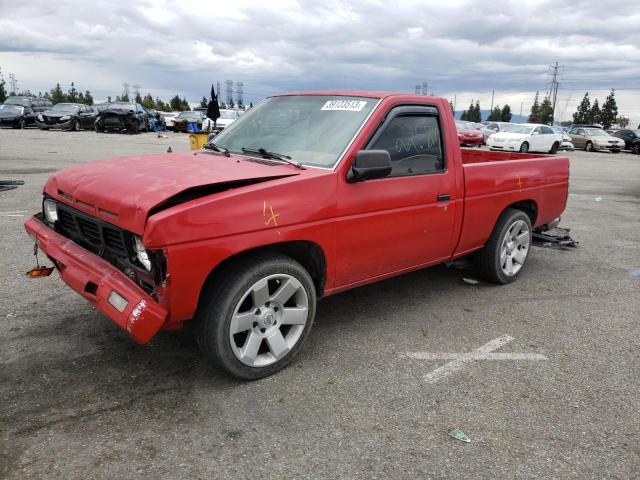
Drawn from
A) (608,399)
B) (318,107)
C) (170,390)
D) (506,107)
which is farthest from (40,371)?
(506,107)

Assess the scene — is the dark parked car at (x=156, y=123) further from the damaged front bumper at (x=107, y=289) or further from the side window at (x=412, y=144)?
the damaged front bumper at (x=107, y=289)

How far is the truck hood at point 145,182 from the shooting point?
2887 millimetres

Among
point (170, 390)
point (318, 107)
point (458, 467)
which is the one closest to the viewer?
point (458, 467)

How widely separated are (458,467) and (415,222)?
6.28ft

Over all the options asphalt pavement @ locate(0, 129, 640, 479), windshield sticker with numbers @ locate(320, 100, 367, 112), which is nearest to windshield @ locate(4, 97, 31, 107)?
asphalt pavement @ locate(0, 129, 640, 479)

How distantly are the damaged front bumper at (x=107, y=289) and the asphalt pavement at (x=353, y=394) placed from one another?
0.50m

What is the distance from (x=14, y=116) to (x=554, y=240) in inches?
1100

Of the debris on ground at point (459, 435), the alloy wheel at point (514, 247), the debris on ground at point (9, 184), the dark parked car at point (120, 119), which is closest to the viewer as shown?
the debris on ground at point (459, 435)

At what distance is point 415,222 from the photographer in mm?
4062

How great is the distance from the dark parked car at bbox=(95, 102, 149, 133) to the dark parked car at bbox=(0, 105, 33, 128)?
4.16m

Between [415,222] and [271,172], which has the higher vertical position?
[271,172]

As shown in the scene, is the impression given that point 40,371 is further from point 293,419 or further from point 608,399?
point 608,399

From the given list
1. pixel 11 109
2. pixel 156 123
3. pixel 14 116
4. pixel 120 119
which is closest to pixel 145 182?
pixel 120 119

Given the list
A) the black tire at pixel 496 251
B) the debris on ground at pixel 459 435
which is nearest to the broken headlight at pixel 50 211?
the debris on ground at pixel 459 435
